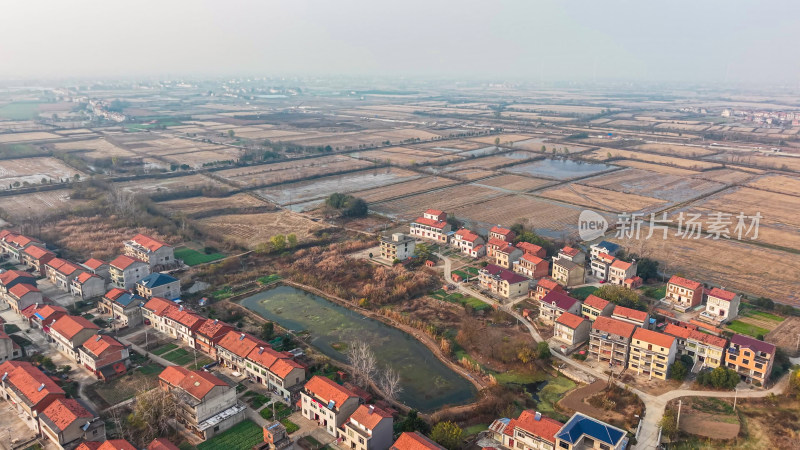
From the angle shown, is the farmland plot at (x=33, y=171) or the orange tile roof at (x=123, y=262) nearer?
the orange tile roof at (x=123, y=262)

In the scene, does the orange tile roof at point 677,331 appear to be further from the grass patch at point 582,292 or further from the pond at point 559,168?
the pond at point 559,168

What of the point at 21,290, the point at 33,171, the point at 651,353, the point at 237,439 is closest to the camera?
the point at 237,439

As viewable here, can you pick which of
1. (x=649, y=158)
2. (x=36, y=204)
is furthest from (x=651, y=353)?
(x=649, y=158)

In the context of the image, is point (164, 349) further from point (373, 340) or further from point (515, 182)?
point (515, 182)

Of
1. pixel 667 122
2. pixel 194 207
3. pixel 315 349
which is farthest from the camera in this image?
pixel 667 122

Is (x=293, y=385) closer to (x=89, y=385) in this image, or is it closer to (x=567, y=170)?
(x=89, y=385)

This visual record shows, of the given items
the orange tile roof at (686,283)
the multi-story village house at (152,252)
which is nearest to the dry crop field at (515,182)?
the orange tile roof at (686,283)

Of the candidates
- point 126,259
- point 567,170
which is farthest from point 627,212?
point 126,259
